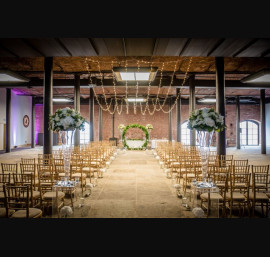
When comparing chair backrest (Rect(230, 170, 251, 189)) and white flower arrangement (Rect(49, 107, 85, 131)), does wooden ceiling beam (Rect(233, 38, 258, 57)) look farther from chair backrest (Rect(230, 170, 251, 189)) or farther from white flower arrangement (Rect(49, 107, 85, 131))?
white flower arrangement (Rect(49, 107, 85, 131))

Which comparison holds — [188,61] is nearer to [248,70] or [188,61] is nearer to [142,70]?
[142,70]

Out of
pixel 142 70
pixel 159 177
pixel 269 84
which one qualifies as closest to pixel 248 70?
pixel 269 84

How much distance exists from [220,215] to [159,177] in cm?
386

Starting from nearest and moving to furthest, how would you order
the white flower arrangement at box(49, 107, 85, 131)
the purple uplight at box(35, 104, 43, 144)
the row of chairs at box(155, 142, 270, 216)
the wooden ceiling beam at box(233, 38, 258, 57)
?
the row of chairs at box(155, 142, 270, 216) → the white flower arrangement at box(49, 107, 85, 131) → the wooden ceiling beam at box(233, 38, 258, 57) → the purple uplight at box(35, 104, 43, 144)

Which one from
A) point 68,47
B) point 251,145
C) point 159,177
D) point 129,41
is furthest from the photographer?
point 251,145

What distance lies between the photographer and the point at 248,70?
12.1 meters

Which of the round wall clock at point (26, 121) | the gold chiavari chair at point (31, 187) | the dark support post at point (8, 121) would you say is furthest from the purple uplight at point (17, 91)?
the gold chiavari chair at point (31, 187)

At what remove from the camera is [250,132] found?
82.9ft

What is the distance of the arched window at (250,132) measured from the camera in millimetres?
25219

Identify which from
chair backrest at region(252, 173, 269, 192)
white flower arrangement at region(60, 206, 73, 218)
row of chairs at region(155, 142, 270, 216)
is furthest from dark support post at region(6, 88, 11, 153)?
chair backrest at region(252, 173, 269, 192)

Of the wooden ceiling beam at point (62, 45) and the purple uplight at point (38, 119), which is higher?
the wooden ceiling beam at point (62, 45)

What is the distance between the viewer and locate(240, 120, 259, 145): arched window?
25219 mm

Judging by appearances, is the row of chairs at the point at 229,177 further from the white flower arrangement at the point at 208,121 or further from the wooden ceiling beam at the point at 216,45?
the wooden ceiling beam at the point at 216,45

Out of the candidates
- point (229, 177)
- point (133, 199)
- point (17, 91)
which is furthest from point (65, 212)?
point (17, 91)
